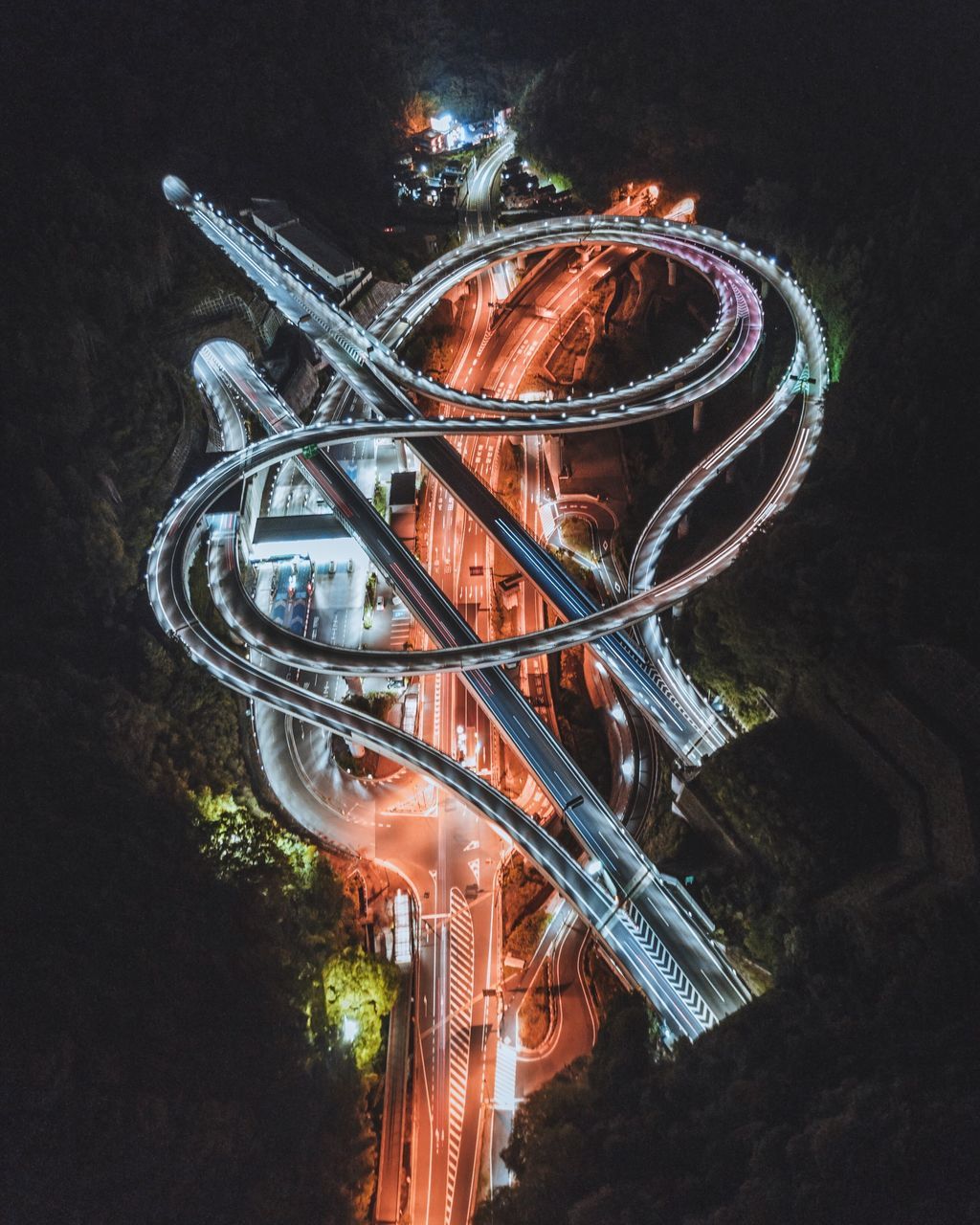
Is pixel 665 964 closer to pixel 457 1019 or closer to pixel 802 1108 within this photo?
pixel 802 1108

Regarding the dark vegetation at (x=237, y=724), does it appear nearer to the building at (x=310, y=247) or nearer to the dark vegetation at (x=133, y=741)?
the dark vegetation at (x=133, y=741)

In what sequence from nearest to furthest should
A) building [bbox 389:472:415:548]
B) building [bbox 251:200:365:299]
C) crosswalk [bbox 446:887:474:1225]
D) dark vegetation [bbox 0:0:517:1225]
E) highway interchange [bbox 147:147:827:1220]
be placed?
1. dark vegetation [bbox 0:0:517:1225]
2. crosswalk [bbox 446:887:474:1225]
3. highway interchange [bbox 147:147:827:1220]
4. building [bbox 389:472:415:548]
5. building [bbox 251:200:365:299]

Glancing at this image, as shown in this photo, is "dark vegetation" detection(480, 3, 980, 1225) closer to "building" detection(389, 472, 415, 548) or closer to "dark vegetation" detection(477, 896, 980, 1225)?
"dark vegetation" detection(477, 896, 980, 1225)

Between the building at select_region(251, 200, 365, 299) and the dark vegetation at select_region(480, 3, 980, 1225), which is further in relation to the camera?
the building at select_region(251, 200, 365, 299)

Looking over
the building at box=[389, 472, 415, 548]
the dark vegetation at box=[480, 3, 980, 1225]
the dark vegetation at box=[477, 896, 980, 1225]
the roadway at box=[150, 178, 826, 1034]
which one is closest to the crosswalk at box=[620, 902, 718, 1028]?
the roadway at box=[150, 178, 826, 1034]

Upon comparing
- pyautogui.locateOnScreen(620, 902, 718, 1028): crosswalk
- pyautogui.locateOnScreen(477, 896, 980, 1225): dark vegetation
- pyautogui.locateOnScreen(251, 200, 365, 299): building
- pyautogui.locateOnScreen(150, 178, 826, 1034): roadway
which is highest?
pyautogui.locateOnScreen(251, 200, 365, 299): building

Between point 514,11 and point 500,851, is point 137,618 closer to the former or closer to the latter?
point 500,851

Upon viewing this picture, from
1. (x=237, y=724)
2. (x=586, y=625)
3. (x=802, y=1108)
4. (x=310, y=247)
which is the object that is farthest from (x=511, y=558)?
(x=310, y=247)
